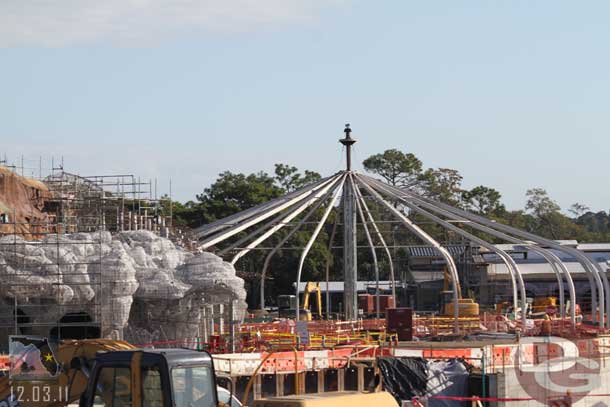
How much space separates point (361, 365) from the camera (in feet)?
93.0

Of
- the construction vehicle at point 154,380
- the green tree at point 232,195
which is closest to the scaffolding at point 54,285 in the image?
the construction vehicle at point 154,380

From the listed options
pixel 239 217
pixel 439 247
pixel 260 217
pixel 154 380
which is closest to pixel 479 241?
pixel 439 247

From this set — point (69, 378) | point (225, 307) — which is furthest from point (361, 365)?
point (225, 307)

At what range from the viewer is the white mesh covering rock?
38.3 metres

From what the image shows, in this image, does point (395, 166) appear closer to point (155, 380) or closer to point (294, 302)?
point (294, 302)

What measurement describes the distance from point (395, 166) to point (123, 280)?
228 ft

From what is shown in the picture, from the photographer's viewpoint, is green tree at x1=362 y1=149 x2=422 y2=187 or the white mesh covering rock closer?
the white mesh covering rock

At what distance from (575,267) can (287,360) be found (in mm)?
59731

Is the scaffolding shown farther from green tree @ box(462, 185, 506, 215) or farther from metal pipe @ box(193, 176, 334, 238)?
green tree @ box(462, 185, 506, 215)

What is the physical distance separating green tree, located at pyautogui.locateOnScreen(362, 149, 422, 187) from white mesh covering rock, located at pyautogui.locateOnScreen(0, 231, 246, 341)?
62526 mm

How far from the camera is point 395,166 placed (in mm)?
107125

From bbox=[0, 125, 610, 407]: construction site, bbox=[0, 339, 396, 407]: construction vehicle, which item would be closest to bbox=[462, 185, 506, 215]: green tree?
bbox=[0, 125, 610, 407]: construction site

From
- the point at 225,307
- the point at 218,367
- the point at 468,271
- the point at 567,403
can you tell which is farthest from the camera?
the point at 468,271

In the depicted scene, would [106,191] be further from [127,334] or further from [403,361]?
[403,361]
